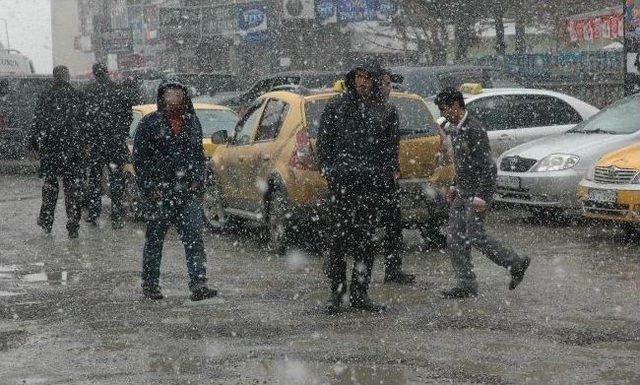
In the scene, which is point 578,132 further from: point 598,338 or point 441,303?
point 598,338

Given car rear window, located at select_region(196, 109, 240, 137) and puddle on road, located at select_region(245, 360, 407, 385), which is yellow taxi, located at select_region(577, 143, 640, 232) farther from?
puddle on road, located at select_region(245, 360, 407, 385)

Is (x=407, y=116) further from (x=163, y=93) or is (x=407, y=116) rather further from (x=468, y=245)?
(x=163, y=93)

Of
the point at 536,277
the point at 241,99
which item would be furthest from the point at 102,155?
the point at 241,99

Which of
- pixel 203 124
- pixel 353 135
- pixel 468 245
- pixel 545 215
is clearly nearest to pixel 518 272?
pixel 468 245

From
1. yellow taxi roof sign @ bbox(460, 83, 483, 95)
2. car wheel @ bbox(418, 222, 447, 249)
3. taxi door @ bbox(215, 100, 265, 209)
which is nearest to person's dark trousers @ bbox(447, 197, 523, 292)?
car wheel @ bbox(418, 222, 447, 249)

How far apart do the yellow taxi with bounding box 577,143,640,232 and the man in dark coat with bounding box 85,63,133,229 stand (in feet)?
16.5

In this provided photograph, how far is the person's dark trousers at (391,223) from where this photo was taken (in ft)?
27.9

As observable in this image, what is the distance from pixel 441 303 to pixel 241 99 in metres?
14.4

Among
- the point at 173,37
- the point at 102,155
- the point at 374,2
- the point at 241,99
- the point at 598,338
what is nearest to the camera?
the point at 598,338

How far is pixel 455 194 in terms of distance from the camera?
8.84m

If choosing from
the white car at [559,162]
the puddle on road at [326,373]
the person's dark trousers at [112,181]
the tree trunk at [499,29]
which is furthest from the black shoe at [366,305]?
the tree trunk at [499,29]

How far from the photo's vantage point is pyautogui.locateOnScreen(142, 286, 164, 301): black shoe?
9.11m

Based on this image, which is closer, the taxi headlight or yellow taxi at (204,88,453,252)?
yellow taxi at (204,88,453,252)

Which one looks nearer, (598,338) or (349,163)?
(598,338)
